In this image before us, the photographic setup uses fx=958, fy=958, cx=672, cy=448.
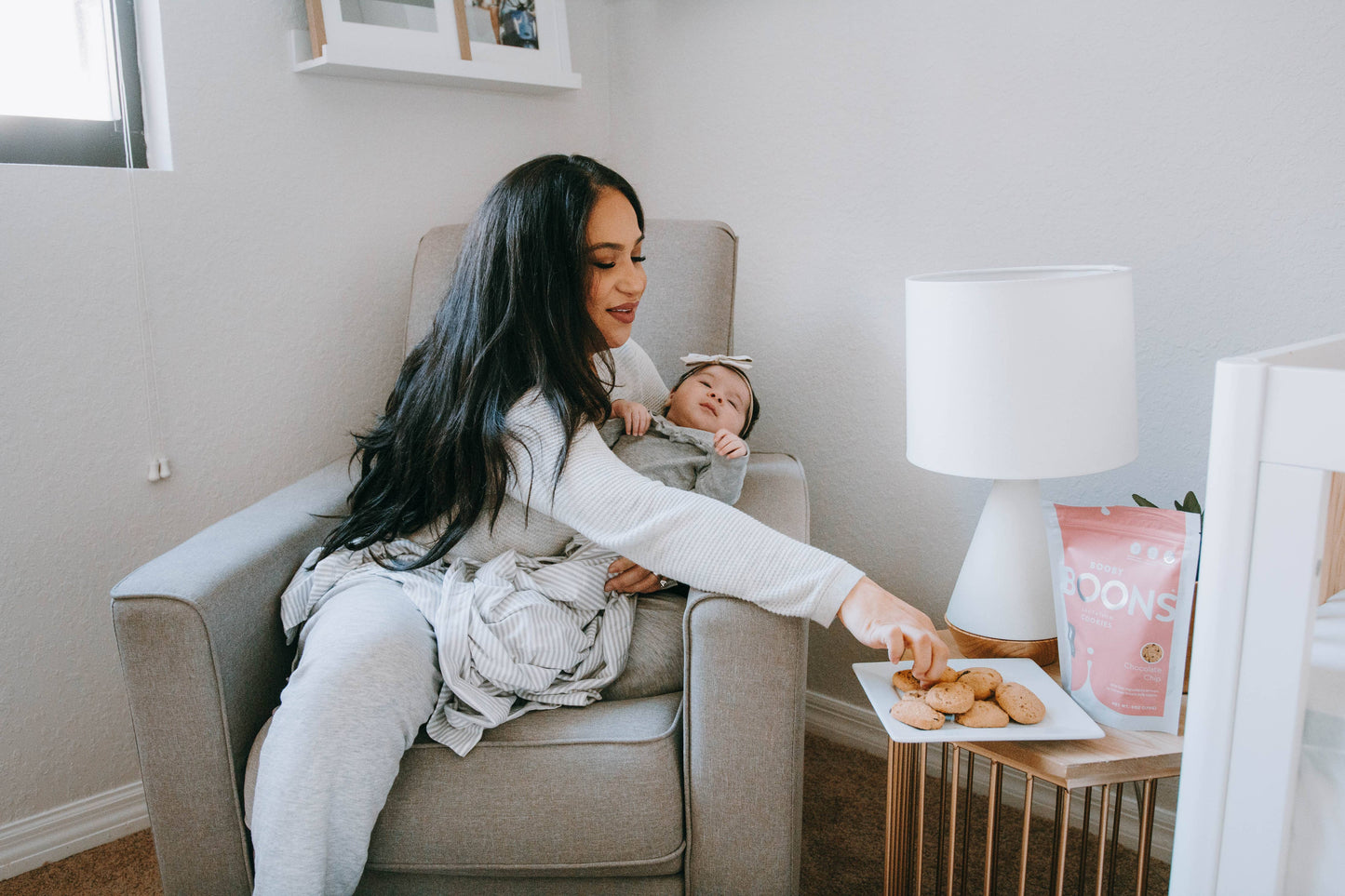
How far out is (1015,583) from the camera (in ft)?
3.68

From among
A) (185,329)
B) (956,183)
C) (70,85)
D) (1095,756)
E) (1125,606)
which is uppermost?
(70,85)

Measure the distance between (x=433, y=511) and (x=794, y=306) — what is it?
0.82 m

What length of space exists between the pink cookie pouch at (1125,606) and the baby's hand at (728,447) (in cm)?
43

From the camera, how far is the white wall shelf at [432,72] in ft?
5.12

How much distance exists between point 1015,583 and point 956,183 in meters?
0.68

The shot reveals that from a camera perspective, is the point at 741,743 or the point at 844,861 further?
the point at 844,861

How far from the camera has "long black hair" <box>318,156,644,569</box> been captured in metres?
1.19

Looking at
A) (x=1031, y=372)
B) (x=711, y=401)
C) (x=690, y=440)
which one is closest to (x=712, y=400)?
(x=711, y=401)

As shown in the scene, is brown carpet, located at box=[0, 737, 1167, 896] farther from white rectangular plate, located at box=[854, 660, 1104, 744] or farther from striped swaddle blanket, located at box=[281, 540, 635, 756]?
striped swaddle blanket, located at box=[281, 540, 635, 756]

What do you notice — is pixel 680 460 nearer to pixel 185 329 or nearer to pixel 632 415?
pixel 632 415

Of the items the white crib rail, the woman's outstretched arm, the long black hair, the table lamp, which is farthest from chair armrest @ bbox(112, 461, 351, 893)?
the white crib rail

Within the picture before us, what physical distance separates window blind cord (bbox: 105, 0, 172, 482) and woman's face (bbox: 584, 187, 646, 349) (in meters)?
0.74

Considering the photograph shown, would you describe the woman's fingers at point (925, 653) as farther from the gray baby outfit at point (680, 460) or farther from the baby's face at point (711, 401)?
the baby's face at point (711, 401)

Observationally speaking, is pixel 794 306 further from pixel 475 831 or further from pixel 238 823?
pixel 238 823
